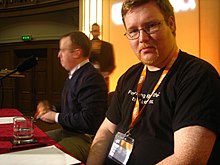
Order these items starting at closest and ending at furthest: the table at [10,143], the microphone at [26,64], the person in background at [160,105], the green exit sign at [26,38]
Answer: the person in background at [160,105] → the table at [10,143] → the microphone at [26,64] → the green exit sign at [26,38]

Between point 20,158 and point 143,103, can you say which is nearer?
point 20,158

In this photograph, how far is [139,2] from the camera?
1.04 metres

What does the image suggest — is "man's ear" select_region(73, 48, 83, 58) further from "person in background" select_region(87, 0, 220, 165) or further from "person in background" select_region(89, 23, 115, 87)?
"person in background" select_region(89, 23, 115, 87)

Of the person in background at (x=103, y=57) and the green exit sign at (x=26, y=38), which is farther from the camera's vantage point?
the green exit sign at (x=26, y=38)

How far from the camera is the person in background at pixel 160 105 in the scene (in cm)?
82

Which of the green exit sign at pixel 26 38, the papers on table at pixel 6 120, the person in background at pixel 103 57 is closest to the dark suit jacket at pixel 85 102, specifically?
the papers on table at pixel 6 120

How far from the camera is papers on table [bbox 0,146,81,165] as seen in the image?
0.83 meters

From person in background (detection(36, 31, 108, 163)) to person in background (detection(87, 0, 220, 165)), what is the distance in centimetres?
36

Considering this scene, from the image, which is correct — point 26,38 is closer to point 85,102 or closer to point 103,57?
point 103,57

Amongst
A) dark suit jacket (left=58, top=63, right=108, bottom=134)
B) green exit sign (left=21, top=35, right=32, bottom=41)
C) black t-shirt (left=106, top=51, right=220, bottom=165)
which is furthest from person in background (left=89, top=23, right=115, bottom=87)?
green exit sign (left=21, top=35, right=32, bottom=41)

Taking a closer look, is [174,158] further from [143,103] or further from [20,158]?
[20,158]

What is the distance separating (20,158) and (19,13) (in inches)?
285

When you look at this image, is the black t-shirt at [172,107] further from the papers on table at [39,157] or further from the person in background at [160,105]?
the papers on table at [39,157]

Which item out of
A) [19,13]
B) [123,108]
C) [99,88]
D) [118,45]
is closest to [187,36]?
[118,45]
